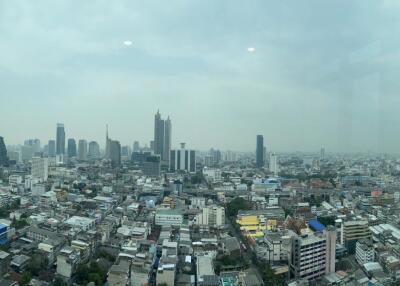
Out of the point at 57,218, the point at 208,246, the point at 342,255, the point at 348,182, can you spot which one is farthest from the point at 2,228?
the point at 348,182

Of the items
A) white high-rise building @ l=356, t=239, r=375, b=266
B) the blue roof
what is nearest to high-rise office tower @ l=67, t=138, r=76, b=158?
the blue roof

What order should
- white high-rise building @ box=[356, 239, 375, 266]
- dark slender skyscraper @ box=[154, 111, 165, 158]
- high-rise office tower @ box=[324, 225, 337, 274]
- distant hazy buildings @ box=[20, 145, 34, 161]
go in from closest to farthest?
high-rise office tower @ box=[324, 225, 337, 274] → white high-rise building @ box=[356, 239, 375, 266] → dark slender skyscraper @ box=[154, 111, 165, 158] → distant hazy buildings @ box=[20, 145, 34, 161]

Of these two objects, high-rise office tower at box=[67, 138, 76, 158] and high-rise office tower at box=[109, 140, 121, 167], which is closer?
high-rise office tower at box=[67, 138, 76, 158]

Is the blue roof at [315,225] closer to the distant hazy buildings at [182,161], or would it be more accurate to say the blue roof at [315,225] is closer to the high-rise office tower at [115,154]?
the distant hazy buildings at [182,161]

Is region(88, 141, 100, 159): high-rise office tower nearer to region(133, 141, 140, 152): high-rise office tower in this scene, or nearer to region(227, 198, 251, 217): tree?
region(133, 141, 140, 152): high-rise office tower

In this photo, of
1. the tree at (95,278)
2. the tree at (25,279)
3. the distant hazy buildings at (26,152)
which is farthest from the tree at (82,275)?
the distant hazy buildings at (26,152)

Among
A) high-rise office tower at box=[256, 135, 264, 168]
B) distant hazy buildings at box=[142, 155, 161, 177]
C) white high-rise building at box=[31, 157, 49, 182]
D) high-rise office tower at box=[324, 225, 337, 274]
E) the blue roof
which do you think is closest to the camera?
high-rise office tower at box=[324, 225, 337, 274]

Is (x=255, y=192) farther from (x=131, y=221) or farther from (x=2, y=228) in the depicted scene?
(x=2, y=228)

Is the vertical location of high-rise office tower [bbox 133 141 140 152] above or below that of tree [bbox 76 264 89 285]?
above
